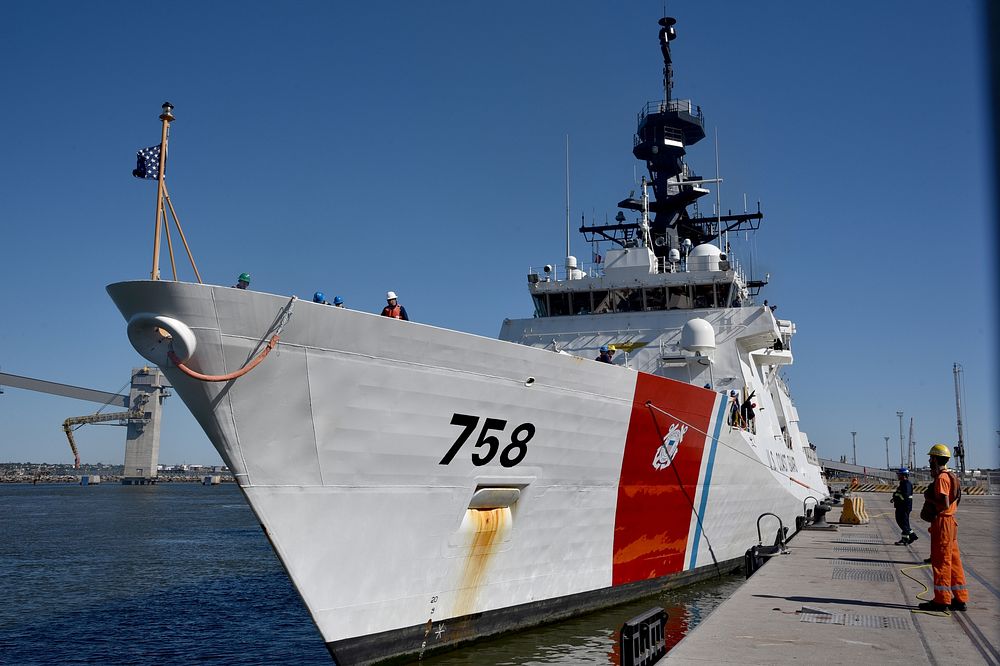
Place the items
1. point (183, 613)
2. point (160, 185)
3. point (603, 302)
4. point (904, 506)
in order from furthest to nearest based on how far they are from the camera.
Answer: point (603, 302), point (904, 506), point (183, 613), point (160, 185)

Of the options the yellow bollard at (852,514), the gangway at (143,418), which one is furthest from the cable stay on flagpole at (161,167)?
the gangway at (143,418)

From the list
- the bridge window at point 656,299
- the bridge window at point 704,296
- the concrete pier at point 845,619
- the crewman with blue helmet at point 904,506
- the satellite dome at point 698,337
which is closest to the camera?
the concrete pier at point 845,619

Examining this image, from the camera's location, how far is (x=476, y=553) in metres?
7.48

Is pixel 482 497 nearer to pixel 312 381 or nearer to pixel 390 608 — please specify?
pixel 390 608

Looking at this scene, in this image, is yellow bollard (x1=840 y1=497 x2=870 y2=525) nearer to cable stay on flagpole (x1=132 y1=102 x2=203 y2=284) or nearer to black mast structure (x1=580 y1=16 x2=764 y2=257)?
black mast structure (x1=580 y1=16 x2=764 y2=257)

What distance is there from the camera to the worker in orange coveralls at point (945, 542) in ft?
21.0

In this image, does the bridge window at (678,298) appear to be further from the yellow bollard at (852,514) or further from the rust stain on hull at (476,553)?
the rust stain on hull at (476,553)

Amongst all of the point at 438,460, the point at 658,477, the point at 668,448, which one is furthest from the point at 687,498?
the point at 438,460

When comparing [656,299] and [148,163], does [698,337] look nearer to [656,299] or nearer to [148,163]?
[656,299]

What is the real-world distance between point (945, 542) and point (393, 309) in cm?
553

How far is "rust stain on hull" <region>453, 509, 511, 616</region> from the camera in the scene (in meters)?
7.42

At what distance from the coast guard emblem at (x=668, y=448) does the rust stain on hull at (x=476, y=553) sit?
118 inches

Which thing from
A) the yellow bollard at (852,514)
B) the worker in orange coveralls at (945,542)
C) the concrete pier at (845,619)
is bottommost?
the yellow bollard at (852,514)

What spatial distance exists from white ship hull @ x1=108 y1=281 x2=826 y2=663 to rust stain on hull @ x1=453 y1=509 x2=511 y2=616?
0.07 ft
